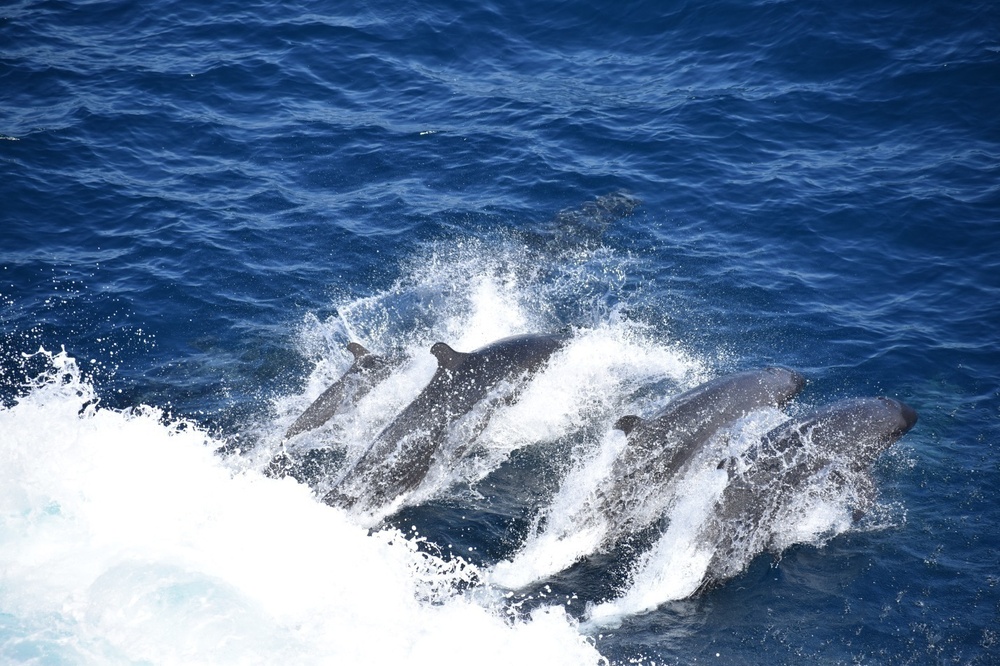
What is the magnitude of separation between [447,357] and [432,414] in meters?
1.14

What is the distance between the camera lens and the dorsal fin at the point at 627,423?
14922mm

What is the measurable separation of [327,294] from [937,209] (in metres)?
15.1

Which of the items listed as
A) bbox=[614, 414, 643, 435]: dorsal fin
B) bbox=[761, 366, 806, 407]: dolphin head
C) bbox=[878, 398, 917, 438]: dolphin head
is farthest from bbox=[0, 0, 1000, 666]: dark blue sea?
bbox=[614, 414, 643, 435]: dorsal fin

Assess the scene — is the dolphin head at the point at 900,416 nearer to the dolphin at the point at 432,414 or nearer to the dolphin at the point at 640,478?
the dolphin at the point at 640,478

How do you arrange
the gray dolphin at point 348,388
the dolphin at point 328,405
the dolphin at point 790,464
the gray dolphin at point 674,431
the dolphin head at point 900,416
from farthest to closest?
the gray dolphin at point 348,388
the dolphin at point 328,405
the dolphin head at point 900,416
the gray dolphin at point 674,431
the dolphin at point 790,464

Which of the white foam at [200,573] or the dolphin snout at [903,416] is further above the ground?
the dolphin snout at [903,416]

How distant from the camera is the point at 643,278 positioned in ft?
69.2

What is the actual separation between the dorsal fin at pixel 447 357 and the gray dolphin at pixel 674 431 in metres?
3.40

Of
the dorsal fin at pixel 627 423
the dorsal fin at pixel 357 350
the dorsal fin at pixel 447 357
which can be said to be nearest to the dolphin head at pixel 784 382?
the dorsal fin at pixel 627 423

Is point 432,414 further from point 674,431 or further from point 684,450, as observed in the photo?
point 684,450

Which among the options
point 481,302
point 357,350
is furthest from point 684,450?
point 481,302

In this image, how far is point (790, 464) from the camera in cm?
1431

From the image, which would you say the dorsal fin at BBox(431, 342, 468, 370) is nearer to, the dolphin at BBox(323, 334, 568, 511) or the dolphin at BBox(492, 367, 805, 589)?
the dolphin at BBox(323, 334, 568, 511)

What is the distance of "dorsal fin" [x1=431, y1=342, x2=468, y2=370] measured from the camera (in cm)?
1631
